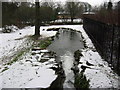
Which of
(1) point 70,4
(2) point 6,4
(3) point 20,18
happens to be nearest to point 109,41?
(2) point 6,4

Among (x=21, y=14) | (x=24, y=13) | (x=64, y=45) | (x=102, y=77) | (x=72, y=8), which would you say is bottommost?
(x=102, y=77)

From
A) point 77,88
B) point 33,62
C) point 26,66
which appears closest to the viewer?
point 77,88

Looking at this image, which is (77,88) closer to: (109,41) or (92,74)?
(92,74)

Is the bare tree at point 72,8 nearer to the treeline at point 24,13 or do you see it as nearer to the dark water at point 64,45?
the treeline at point 24,13

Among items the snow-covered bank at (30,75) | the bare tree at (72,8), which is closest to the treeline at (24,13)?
the bare tree at (72,8)

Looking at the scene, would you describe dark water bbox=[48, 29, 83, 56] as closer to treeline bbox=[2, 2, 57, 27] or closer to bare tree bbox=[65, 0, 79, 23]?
treeline bbox=[2, 2, 57, 27]

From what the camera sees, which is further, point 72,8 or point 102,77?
point 72,8

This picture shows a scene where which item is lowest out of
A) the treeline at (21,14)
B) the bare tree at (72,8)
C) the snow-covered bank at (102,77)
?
the snow-covered bank at (102,77)

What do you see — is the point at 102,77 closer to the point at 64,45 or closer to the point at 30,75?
the point at 30,75

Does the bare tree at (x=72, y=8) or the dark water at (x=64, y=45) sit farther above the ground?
the bare tree at (x=72, y=8)

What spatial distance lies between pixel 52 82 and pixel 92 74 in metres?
1.37

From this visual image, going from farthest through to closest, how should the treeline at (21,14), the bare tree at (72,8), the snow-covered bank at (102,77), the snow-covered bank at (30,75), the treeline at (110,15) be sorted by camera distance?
the bare tree at (72,8)
the treeline at (21,14)
the treeline at (110,15)
the snow-covered bank at (102,77)
the snow-covered bank at (30,75)

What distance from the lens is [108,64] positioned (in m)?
6.67

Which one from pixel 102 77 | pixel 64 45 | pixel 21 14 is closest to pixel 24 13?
pixel 21 14
